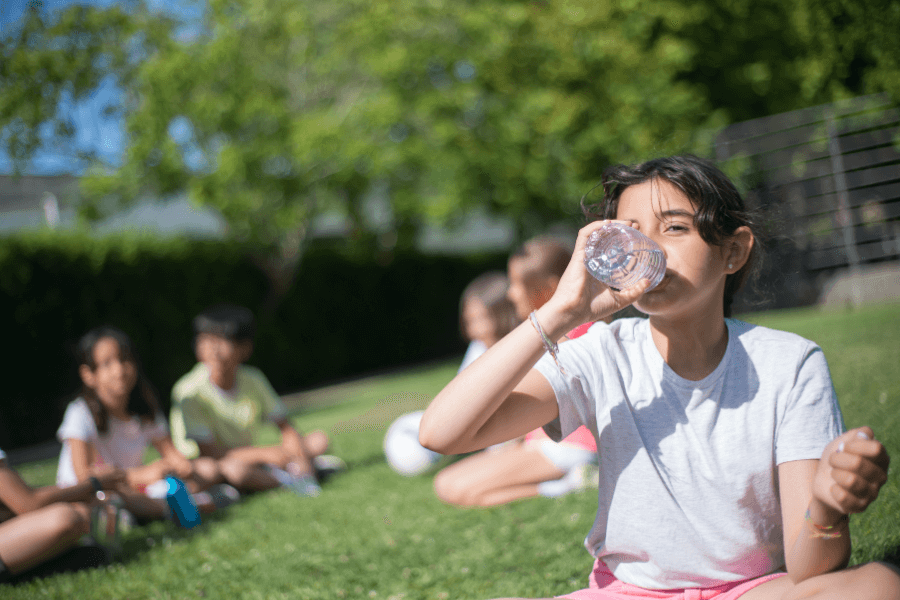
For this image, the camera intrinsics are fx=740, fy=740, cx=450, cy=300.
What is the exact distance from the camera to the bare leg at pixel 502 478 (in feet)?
16.0

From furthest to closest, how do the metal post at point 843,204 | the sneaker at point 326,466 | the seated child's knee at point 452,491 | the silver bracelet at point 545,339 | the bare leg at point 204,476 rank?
the metal post at point 843,204
the sneaker at point 326,466
the bare leg at point 204,476
the seated child's knee at point 452,491
the silver bracelet at point 545,339

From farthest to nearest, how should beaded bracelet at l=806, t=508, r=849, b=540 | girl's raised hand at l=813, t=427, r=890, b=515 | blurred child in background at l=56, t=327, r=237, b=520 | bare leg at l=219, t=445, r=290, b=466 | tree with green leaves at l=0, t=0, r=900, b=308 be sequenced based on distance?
tree with green leaves at l=0, t=0, r=900, b=308 < bare leg at l=219, t=445, r=290, b=466 < blurred child in background at l=56, t=327, r=237, b=520 < beaded bracelet at l=806, t=508, r=849, b=540 < girl's raised hand at l=813, t=427, r=890, b=515

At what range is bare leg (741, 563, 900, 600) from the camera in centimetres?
169

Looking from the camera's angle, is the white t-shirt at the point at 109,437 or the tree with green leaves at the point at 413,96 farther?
the tree with green leaves at the point at 413,96

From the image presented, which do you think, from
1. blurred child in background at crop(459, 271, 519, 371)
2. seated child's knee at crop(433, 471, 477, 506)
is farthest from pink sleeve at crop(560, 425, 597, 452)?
blurred child in background at crop(459, 271, 519, 371)

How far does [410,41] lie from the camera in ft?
54.4

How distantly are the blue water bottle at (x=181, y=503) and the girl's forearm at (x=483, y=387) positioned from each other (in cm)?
357

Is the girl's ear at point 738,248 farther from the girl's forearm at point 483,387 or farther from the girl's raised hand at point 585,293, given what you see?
the girl's forearm at point 483,387

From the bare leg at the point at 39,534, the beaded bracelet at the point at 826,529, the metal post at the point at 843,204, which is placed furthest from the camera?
the metal post at the point at 843,204

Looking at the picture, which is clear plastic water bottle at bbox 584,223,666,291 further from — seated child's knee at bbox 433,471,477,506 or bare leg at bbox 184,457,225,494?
bare leg at bbox 184,457,225,494

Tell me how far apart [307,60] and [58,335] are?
8379 millimetres

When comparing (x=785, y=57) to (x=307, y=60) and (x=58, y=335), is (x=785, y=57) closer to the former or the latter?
(x=307, y=60)

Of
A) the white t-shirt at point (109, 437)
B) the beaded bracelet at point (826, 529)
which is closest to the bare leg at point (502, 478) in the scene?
the white t-shirt at point (109, 437)

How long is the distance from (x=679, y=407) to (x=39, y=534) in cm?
357
